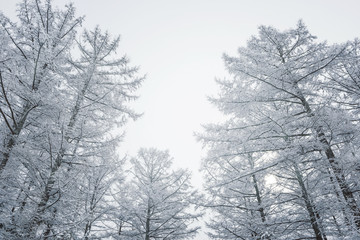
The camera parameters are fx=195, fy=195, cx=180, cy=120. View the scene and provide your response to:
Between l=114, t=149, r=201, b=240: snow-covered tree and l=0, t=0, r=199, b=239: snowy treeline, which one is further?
l=114, t=149, r=201, b=240: snow-covered tree

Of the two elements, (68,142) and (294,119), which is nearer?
(294,119)

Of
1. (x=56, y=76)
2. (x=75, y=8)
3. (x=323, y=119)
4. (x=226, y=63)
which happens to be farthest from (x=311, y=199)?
(x=75, y=8)

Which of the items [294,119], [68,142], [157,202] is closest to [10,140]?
[68,142]

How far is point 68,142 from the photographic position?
624 cm

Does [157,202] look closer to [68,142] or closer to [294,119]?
[68,142]

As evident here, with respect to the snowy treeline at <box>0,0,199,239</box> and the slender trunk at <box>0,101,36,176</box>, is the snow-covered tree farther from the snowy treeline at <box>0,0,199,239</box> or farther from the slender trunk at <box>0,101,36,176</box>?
the slender trunk at <box>0,101,36,176</box>

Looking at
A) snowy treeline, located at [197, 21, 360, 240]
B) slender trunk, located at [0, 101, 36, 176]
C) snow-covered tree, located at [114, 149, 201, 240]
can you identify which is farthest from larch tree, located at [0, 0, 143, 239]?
snowy treeline, located at [197, 21, 360, 240]

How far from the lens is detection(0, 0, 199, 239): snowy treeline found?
16.4ft

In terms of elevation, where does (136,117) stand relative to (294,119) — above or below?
above

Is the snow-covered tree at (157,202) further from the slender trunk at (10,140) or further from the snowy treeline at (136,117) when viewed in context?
the slender trunk at (10,140)

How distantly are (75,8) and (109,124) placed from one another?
4.43 metres

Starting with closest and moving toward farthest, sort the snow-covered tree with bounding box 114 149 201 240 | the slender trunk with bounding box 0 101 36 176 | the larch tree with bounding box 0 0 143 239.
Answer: the larch tree with bounding box 0 0 143 239, the slender trunk with bounding box 0 101 36 176, the snow-covered tree with bounding box 114 149 201 240

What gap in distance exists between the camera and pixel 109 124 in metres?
8.31

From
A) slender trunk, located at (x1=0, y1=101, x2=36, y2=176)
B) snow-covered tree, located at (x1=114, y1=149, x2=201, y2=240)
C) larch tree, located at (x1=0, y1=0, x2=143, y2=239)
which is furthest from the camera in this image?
snow-covered tree, located at (x1=114, y1=149, x2=201, y2=240)
